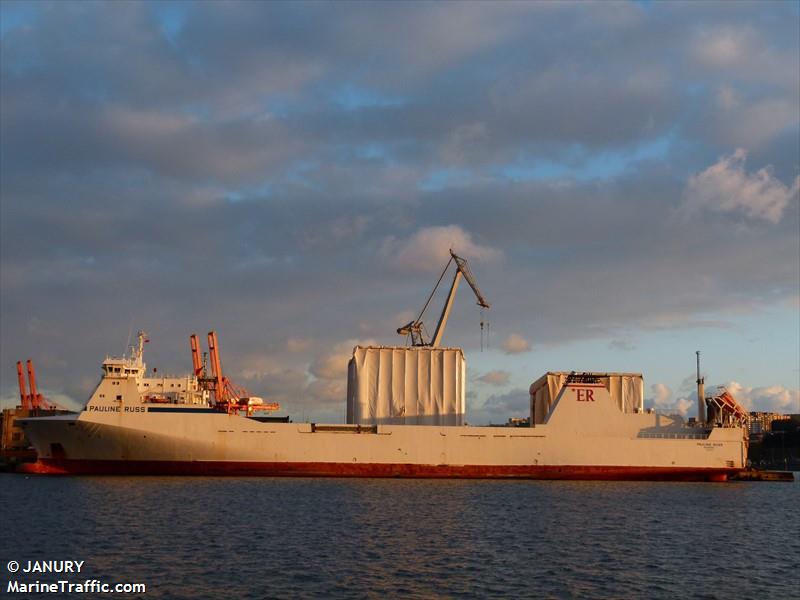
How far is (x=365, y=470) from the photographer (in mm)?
47406

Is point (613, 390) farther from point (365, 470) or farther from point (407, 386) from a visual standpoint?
point (365, 470)

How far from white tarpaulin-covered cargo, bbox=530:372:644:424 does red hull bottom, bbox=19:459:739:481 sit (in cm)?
521

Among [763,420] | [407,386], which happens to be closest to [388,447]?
[407,386]

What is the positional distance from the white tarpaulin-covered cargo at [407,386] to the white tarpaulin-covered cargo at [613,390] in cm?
605

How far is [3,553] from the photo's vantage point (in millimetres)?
22391

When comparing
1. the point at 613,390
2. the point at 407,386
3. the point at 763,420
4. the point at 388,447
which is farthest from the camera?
the point at 763,420

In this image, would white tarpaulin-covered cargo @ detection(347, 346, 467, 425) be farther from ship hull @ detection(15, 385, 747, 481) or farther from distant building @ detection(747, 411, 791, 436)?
distant building @ detection(747, 411, 791, 436)

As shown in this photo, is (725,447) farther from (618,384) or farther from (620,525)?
(620,525)

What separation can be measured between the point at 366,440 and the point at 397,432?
1973 millimetres

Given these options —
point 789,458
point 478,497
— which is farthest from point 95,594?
point 789,458

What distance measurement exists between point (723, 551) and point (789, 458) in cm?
10813

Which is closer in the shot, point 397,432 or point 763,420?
point 397,432

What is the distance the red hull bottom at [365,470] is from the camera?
45.8m

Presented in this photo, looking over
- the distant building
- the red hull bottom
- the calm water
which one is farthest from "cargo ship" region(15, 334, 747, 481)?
the distant building
